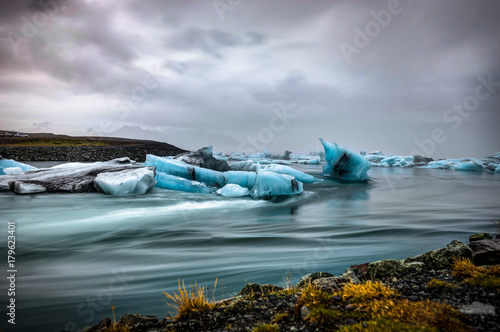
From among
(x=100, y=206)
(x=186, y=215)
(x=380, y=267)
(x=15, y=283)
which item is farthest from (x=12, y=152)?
(x=380, y=267)

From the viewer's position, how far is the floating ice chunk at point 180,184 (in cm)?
1695

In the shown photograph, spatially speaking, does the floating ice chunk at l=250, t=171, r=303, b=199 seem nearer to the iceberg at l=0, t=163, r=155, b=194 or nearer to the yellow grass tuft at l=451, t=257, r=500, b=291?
the iceberg at l=0, t=163, r=155, b=194

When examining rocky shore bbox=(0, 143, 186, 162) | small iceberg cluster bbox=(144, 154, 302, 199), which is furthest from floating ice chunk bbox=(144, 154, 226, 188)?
rocky shore bbox=(0, 143, 186, 162)

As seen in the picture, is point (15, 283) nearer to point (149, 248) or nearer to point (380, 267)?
point (149, 248)

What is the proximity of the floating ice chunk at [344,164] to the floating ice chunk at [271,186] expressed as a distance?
8908 mm

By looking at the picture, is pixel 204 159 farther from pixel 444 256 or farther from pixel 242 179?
pixel 444 256

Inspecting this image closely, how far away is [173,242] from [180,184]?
348 inches

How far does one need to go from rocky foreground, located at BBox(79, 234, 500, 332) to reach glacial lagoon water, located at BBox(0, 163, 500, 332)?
1.19 m

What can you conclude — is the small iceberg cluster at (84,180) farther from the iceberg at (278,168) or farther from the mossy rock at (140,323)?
the mossy rock at (140,323)

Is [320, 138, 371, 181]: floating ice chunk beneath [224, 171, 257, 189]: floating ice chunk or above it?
above

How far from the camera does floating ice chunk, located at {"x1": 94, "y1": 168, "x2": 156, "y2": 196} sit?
1435 cm

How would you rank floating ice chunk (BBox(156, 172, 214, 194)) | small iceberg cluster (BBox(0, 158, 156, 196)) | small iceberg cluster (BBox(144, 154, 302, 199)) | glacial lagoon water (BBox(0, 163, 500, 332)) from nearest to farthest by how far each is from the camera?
glacial lagoon water (BBox(0, 163, 500, 332))
small iceberg cluster (BBox(0, 158, 156, 196))
small iceberg cluster (BBox(144, 154, 302, 199))
floating ice chunk (BBox(156, 172, 214, 194))

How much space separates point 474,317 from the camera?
290cm

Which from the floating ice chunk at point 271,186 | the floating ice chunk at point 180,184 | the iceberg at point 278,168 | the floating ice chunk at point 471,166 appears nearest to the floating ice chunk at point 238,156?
the floating ice chunk at point 471,166
